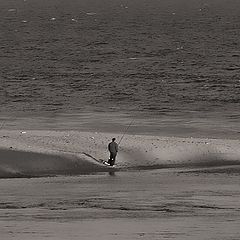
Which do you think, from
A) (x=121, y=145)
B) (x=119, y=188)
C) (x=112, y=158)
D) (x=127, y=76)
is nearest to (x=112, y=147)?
(x=112, y=158)

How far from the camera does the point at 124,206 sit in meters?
39.5

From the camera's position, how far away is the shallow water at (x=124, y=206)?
34.5 m

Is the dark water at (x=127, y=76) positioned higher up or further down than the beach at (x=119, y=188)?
higher up

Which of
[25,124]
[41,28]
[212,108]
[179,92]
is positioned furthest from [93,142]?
[41,28]

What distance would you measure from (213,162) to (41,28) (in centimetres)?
13504

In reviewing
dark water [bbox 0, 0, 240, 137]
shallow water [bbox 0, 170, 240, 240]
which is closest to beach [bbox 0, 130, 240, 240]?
shallow water [bbox 0, 170, 240, 240]

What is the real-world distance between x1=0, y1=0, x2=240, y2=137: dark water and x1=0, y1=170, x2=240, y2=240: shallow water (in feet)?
57.4

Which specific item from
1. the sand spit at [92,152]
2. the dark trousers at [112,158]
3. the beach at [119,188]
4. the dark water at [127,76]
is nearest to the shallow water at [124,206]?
the beach at [119,188]

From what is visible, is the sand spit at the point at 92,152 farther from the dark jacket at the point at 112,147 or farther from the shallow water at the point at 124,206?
the shallow water at the point at 124,206

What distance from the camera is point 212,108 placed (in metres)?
76.2

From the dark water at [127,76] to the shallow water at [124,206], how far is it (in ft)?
57.4

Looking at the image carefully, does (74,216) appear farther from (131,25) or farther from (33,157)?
(131,25)

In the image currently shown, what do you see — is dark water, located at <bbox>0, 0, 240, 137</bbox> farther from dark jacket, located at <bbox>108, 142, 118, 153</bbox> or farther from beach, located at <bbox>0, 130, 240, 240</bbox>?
dark jacket, located at <bbox>108, 142, 118, 153</bbox>

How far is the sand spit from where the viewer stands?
48375mm
